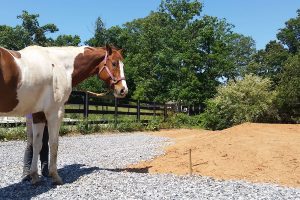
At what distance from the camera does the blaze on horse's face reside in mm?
6586

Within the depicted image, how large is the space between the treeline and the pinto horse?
8331mm

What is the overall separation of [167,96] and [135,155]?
26.3 metres

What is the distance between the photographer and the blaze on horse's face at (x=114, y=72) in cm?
659

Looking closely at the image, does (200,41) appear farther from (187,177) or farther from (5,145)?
(187,177)

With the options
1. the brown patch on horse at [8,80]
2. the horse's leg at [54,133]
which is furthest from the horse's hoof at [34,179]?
the brown patch on horse at [8,80]

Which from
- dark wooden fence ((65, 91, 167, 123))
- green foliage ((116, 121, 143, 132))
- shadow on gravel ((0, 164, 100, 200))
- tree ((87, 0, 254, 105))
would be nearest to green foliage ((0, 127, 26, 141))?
dark wooden fence ((65, 91, 167, 123))

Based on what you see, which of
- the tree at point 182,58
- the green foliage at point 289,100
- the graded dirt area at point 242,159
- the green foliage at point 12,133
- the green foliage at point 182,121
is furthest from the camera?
the tree at point 182,58

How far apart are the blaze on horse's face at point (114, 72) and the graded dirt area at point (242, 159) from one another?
1.76 metres

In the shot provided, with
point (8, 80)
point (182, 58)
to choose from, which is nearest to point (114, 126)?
point (8, 80)

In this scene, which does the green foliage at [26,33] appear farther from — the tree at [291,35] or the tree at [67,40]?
the tree at [291,35]

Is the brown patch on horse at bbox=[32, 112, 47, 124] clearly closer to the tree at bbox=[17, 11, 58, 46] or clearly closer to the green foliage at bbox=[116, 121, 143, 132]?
the green foliage at bbox=[116, 121, 143, 132]

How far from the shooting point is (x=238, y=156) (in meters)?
7.99

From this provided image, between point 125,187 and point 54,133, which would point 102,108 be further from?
point 125,187

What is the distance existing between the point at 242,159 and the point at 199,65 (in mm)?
28144
